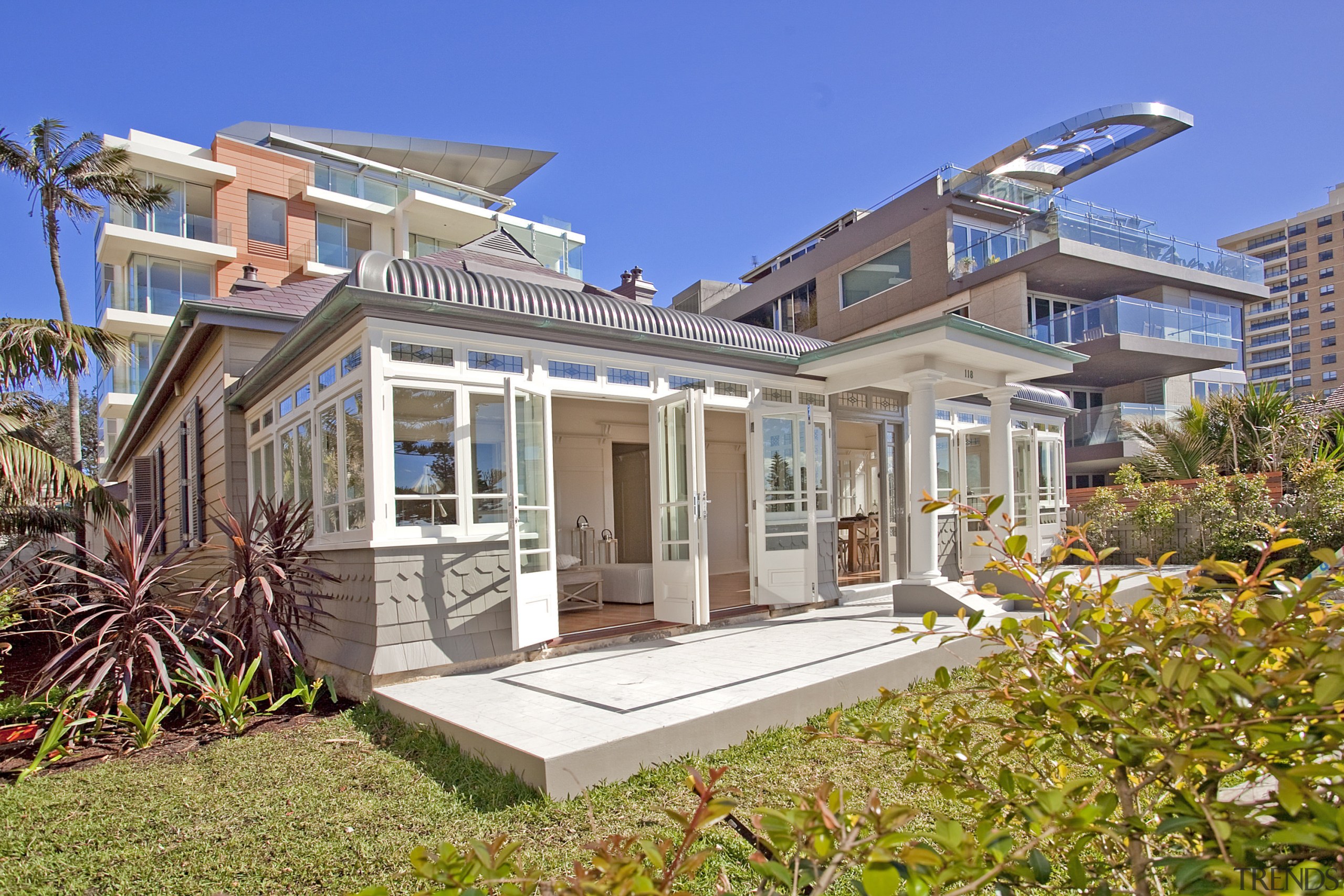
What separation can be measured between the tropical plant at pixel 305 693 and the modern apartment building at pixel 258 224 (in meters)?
15.6

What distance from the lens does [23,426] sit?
1124 cm

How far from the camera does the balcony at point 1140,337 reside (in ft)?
57.3

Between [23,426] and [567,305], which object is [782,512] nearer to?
[567,305]

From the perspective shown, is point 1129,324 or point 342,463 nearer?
point 342,463

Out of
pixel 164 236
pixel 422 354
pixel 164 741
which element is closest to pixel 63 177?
pixel 164 236

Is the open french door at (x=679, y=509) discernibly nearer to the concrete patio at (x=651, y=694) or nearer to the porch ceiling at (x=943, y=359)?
the concrete patio at (x=651, y=694)

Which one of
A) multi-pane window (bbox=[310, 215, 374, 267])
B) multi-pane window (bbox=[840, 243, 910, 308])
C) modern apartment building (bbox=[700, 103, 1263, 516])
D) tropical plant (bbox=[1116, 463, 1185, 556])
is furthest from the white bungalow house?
multi-pane window (bbox=[310, 215, 374, 267])

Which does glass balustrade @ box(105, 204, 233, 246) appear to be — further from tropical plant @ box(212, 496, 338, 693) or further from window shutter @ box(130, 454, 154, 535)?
tropical plant @ box(212, 496, 338, 693)

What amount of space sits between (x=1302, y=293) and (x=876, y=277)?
64.9 metres

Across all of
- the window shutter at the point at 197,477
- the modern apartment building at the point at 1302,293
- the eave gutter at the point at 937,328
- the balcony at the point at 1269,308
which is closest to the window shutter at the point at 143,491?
the window shutter at the point at 197,477

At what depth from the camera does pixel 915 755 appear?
171cm

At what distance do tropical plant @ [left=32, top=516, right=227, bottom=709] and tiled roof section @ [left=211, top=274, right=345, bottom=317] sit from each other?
3948 mm

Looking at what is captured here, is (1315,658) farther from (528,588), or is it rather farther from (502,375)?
(502,375)

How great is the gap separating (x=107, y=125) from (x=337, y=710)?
24342 millimetres
